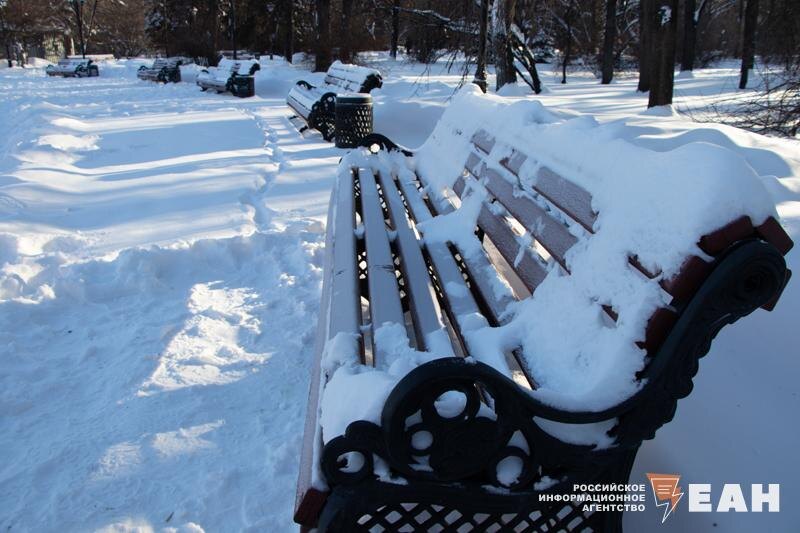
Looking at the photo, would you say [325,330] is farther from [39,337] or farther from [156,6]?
[156,6]

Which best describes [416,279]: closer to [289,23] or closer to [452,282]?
[452,282]

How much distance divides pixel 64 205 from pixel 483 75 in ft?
18.4

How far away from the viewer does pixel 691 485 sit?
185 cm

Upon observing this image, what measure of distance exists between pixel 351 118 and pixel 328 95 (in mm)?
1097

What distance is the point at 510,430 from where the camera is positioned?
135 cm

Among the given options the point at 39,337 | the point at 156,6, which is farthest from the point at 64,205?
the point at 156,6

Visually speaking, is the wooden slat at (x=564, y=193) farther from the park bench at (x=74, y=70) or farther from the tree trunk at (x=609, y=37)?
the park bench at (x=74, y=70)

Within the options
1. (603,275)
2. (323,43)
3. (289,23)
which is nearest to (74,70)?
(289,23)

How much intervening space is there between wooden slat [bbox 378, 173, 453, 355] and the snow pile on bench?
123mm

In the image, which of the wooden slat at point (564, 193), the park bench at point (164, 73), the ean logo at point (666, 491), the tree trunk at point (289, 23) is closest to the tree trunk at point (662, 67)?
the wooden slat at point (564, 193)

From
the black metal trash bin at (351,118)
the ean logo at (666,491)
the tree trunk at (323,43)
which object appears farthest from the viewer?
the tree trunk at (323,43)

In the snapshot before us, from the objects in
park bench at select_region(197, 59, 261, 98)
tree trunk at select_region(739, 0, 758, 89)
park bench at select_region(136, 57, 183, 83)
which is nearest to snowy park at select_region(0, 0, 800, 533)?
park bench at select_region(197, 59, 261, 98)

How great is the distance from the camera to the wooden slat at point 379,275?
1931 millimetres

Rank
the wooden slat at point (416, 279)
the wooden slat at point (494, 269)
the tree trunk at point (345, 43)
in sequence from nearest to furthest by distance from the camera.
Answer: the wooden slat at point (416, 279) → the wooden slat at point (494, 269) → the tree trunk at point (345, 43)
